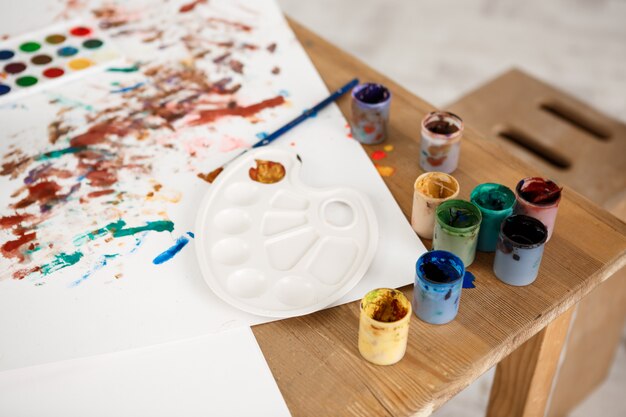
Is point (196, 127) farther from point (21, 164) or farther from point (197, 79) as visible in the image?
point (21, 164)

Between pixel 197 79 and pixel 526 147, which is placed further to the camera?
pixel 526 147

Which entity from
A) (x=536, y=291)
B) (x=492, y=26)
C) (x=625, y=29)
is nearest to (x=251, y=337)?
(x=536, y=291)

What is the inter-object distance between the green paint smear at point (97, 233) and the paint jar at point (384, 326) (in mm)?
412

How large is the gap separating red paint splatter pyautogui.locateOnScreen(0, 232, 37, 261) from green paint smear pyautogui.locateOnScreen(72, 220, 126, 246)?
0.07 m

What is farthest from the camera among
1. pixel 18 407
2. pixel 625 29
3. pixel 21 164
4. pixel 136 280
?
pixel 625 29

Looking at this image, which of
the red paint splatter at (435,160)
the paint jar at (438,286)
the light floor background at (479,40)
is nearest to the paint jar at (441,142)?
the red paint splatter at (435,160)

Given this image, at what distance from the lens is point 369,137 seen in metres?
1.22

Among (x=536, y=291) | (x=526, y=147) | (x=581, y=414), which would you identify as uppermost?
(x=536, y=291)

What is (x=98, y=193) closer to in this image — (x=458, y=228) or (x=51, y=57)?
(x=51, y=57)

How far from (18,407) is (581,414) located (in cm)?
142

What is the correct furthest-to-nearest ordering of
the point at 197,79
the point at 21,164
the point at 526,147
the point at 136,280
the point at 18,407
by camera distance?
the point at 526,147, the point at 197,79, the point at 21,164, the point at 136,280, the point at 18,407

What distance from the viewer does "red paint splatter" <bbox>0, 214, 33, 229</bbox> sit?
1101 millimetres

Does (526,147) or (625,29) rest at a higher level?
(526,147)

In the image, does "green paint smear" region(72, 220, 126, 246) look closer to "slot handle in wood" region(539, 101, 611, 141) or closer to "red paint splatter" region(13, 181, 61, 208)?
"red paint splatter" region(13, 181, 61, 208)
